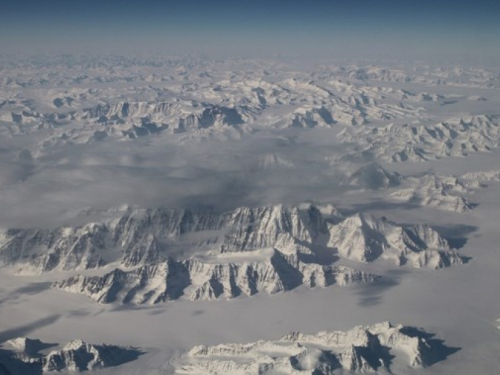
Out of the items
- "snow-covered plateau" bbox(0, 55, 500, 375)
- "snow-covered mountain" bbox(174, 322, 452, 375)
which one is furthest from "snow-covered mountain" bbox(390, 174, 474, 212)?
"snow-covered mountain" bbox(174, 322, 452, 375)

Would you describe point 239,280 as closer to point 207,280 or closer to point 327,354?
point 207,280

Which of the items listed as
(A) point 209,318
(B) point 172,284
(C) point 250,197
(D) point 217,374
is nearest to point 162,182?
(C) point 250,197

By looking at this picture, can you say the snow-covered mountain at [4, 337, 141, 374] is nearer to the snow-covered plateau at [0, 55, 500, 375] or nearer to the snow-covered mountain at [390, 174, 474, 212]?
the snow-covered plateau at [0, 55, 500, 375]

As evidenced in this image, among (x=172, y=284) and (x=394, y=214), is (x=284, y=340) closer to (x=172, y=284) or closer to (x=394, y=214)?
(x=172, y=284)

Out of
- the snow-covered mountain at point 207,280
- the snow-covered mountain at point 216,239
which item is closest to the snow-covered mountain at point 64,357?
the snow-covered mountain at point 207,280

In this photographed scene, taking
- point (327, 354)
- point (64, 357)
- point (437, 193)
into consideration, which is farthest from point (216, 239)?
point (437, 193)

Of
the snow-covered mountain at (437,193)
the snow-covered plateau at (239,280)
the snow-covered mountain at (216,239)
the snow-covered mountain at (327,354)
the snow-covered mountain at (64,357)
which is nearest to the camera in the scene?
the snow-covered mountain at (327,354)

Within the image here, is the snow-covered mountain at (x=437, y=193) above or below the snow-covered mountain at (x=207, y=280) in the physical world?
above

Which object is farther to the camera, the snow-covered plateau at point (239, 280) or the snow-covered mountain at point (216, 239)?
the snow-covered mountain at point (216, 239)

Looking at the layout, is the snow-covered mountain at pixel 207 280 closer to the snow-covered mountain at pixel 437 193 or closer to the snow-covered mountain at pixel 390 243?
the snow-covered mountain at pixel 390 243
